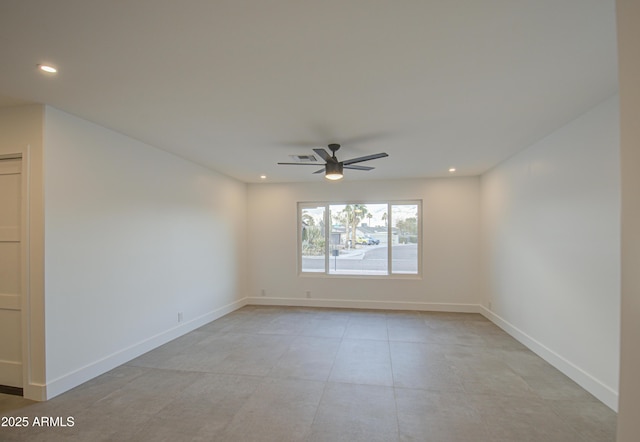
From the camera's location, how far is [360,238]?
634cm

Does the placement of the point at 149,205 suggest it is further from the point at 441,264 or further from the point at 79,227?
the point at 441,264

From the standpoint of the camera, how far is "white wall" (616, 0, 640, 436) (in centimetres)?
99

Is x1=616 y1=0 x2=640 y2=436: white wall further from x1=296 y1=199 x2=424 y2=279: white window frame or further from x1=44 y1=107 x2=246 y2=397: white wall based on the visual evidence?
x1=296 y1=199 x2=424 y2=279: white window frame

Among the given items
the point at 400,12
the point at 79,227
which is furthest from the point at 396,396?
the point at 79,227

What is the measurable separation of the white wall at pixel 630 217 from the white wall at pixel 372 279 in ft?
16.1

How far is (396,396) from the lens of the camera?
2.76 m

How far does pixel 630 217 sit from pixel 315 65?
1844 mm

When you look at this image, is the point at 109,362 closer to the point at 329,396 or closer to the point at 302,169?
the point at 329,396

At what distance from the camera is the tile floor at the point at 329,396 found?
89.3 inches

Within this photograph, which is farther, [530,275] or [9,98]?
[530,275]

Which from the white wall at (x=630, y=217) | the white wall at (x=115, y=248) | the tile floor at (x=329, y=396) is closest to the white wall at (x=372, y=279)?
the white wall at (x=115, y=248)

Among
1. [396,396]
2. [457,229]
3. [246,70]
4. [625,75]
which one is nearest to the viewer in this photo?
[625,75]

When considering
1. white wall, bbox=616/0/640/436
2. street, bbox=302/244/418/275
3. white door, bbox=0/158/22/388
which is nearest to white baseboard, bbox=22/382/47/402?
white door, bbox=0/158/22/388

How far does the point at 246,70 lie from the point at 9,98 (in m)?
2.21
